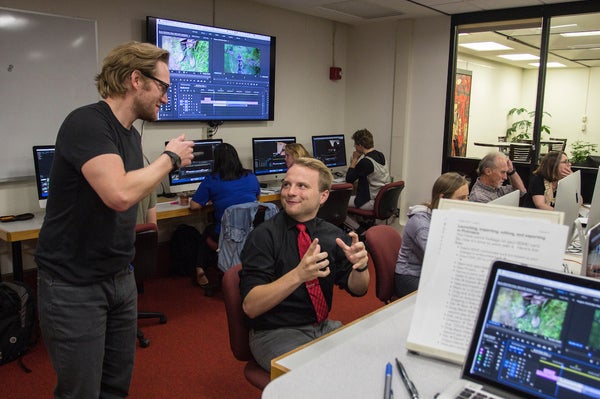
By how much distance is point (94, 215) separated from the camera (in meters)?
1.59

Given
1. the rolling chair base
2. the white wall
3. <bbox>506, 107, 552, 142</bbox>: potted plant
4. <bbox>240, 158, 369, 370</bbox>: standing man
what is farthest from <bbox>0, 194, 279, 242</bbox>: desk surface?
<bbox>506, 107, 552, 142</bbox>: potted plant

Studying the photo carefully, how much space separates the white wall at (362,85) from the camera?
17.9 feet

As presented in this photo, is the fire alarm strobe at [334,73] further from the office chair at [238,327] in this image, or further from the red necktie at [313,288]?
the office chair at [238,327]

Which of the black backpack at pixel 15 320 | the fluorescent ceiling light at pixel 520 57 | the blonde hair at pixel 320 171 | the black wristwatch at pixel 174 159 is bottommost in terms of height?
the black backpack at pixel 15 320

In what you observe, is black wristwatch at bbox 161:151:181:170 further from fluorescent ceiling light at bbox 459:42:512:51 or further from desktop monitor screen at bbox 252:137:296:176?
fluorescent ceiling light at bbox 459:42:512:51

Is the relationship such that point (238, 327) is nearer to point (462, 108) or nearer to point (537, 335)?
point (537, 335)

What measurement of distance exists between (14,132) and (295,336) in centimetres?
282

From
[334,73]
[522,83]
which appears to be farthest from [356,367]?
[522,83]

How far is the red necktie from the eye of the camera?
1.89 metres

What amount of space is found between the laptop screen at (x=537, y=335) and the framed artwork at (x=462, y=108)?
5534mm

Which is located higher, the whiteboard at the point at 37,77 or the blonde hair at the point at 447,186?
the whiteboard at the point at 37,77

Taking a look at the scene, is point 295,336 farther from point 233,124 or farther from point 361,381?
point 233,124

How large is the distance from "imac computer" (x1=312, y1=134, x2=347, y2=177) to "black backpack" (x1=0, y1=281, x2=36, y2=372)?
3495 millimetres

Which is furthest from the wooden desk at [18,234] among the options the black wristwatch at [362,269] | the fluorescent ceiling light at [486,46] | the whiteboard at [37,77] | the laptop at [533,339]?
the fluorescent ceiling light at [486,46]
